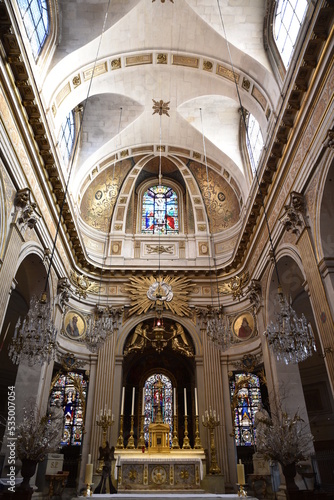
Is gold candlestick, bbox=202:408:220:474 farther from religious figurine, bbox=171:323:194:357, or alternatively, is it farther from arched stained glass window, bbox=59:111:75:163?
arched stained glass window, bbox=59:111:75:163

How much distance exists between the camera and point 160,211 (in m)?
18.2

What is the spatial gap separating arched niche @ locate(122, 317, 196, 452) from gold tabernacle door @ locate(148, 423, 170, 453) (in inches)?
134

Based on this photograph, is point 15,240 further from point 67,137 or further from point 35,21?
point 67,137

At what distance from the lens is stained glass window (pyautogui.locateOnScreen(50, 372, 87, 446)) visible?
43.4 ft

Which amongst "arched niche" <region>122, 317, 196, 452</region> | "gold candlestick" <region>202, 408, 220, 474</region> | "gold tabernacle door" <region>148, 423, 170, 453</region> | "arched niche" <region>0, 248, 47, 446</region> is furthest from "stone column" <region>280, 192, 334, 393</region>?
"arched niche" <region>122, 317, 196, 452</region>

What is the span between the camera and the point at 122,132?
616 inches

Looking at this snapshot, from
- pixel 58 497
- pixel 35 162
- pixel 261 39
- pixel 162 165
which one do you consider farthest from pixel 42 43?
pixel 58 497

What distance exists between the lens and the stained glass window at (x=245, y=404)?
1315 cm

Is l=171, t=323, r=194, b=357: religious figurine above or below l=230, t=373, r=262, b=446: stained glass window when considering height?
above

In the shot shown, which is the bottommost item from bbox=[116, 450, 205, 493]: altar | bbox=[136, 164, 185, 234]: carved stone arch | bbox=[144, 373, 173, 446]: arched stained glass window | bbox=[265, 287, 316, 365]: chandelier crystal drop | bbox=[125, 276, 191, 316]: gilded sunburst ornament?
bbox=[116, 450, 205, 493]: altar

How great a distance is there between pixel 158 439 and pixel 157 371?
4.79 metres

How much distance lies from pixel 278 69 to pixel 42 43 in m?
6.67

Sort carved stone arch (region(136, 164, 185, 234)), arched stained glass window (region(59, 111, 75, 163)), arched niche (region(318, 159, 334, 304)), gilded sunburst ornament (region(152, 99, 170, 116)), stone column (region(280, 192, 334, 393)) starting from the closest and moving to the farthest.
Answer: stone column (region(280, 192, 334, 393)) → arched niche (region(318, 159, 334, 304)) → arched stained glass window (region(59, 111, 75, 163)) → gilded sunburst ornament (region(152, 99, 170, 116)) → carved stone arch (region(136, 164, 185, 234))

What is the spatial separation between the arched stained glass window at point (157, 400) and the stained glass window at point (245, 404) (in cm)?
293
